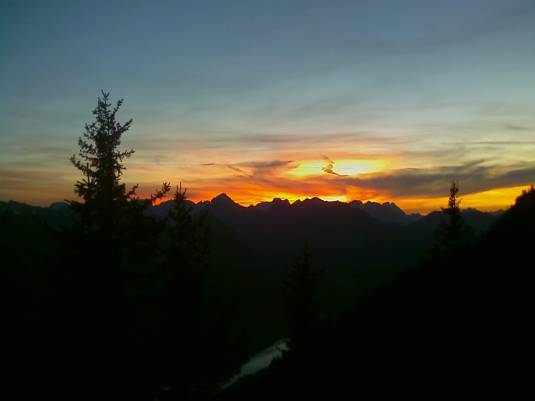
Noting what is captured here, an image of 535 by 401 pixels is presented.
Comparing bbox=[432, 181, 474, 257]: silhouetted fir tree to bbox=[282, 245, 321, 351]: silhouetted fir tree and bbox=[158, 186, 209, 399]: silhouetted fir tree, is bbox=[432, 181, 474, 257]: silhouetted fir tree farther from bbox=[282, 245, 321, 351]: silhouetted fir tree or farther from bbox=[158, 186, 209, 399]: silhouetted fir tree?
bbox=[158, 186, 209, 399]: silhouetted fir tree

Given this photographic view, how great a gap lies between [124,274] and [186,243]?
18.9ft

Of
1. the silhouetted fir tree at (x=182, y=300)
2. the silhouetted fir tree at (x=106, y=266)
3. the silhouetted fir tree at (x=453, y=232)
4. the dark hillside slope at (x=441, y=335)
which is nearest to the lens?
the dark hillside slope at (x=441, y=335)

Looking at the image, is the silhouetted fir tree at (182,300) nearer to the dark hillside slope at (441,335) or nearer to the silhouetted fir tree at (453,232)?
the dark hillside slope at (441,335)

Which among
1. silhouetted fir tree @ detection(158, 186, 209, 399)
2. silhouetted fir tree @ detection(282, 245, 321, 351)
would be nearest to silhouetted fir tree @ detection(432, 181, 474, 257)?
silhouetted fir tree @ detection(282, 245, 321, 351)

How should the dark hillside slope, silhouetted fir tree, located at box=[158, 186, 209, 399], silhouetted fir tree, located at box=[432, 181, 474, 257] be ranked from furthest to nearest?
silhouetted fir tree, located at box=[432, 181, 474, 257]
silhouetted fir tree, located at box=[158, 186, 209, 399]
the dark hillside slope

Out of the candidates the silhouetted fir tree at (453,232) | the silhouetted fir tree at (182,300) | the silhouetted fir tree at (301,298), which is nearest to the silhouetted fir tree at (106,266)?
the silhouetted fir tree at (182,300)

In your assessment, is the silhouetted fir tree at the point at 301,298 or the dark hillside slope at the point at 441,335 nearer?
the dark hillside slope at the point at 441,335

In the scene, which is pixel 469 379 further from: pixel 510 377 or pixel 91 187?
pixel 91 187

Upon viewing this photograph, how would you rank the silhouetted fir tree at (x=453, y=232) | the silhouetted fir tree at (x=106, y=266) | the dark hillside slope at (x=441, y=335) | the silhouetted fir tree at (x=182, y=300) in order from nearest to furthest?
the dark hillside slope at (x=441, y=335)
the silhouetted fir tree at (x=106, y=266)
the silhouetted fir tree at (x=182, y=300)
the silhouetted fir tree at (x=453, y=232)

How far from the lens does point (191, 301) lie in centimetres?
2173

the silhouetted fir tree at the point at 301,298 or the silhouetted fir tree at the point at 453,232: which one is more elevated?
the silhouetted fir tree at the point at 453,232

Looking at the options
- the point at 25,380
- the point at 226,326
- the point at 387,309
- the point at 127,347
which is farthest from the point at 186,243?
the point at 387,309

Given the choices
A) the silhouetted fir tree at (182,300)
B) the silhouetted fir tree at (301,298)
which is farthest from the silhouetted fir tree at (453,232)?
the silhouetted fir tree at (182,300)

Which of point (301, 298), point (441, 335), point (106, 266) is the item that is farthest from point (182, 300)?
point (301, 298)
